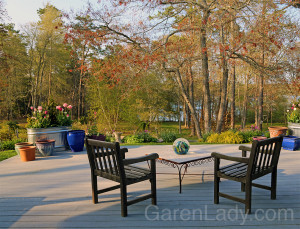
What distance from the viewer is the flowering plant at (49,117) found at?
19.9 feet

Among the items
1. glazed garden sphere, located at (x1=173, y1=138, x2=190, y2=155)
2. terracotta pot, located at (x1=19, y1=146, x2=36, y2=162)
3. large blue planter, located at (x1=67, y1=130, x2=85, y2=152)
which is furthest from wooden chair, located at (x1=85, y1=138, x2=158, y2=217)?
large blue planter, located at (x1=67, y1=130, x2=85, y2=152)

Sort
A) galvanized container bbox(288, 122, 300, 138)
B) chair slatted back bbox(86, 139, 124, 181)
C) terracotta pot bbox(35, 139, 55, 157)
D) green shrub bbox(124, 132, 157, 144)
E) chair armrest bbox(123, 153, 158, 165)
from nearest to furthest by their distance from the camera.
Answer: chair slatted back bbox(86, 139, 124, 181) < chair armrest bbox(123, 153, 158, 165) < terracotta pot bbox(35, 139, 55, 157) < galvanized container bbox(288, 122, 300, 138) < green shrub bbox(124, 132, 157, 144)

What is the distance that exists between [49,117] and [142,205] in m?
4.43

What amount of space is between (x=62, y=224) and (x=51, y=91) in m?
21.9

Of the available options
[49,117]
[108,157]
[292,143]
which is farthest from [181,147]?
[49,117]

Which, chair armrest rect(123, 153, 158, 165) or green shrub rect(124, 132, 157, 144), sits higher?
chair armrest rect(123, 153, 158, 165)

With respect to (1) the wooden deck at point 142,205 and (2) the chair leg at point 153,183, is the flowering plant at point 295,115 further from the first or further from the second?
(2) the chair leg at point 153,183

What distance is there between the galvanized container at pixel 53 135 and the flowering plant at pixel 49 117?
0.13 metres

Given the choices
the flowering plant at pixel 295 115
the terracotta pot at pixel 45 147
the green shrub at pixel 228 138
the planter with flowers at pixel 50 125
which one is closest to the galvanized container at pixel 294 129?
the flowering plant at pixel 295 115

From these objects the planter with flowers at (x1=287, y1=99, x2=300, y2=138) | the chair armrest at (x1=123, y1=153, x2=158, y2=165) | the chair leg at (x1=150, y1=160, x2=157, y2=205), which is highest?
the planter with flowers at (x1=287, y1=99, x2=300, y2=138)

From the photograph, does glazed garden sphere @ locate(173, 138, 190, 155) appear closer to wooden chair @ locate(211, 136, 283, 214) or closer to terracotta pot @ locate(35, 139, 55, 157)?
wooden chair @ locate(211, 136, 283, 214)

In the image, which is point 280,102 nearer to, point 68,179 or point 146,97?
point 146,97

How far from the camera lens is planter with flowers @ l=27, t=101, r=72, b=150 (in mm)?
5961

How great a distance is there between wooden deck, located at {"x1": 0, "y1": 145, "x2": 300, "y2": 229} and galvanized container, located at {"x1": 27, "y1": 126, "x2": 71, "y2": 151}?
68.2 inches
